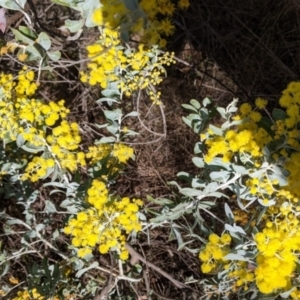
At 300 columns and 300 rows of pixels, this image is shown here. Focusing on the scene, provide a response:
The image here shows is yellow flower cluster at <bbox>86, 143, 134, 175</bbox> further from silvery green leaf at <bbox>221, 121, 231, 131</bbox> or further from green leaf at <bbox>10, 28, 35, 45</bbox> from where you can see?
green leaf at <bbox>10, 28, 35, 45</bbox>

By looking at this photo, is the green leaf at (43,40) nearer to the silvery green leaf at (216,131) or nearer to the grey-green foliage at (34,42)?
the grey-green foliage at (34,42)

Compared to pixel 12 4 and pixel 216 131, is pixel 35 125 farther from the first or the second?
pixel 216 131

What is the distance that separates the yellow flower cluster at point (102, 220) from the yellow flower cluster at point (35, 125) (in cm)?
23

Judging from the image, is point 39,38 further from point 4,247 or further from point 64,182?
point 4,247

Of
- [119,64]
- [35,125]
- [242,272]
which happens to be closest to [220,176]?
[242,272]

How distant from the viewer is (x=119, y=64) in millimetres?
2328

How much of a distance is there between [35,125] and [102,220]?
55 cm

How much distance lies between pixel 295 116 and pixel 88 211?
3.38 ft

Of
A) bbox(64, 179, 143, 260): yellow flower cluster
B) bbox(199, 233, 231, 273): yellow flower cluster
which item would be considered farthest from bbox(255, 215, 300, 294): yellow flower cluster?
bbox(64, 179, 143, 260): yellow flower cluster

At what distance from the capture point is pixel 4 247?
3342 mm

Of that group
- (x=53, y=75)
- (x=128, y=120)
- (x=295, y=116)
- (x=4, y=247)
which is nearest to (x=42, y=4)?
(x=53, y=75)

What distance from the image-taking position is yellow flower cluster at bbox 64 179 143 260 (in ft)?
7.16

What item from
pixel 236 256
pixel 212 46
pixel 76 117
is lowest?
pixel 76 117

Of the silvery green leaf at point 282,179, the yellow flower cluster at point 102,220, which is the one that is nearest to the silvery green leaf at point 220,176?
the silvery green leaf at point 282,179
